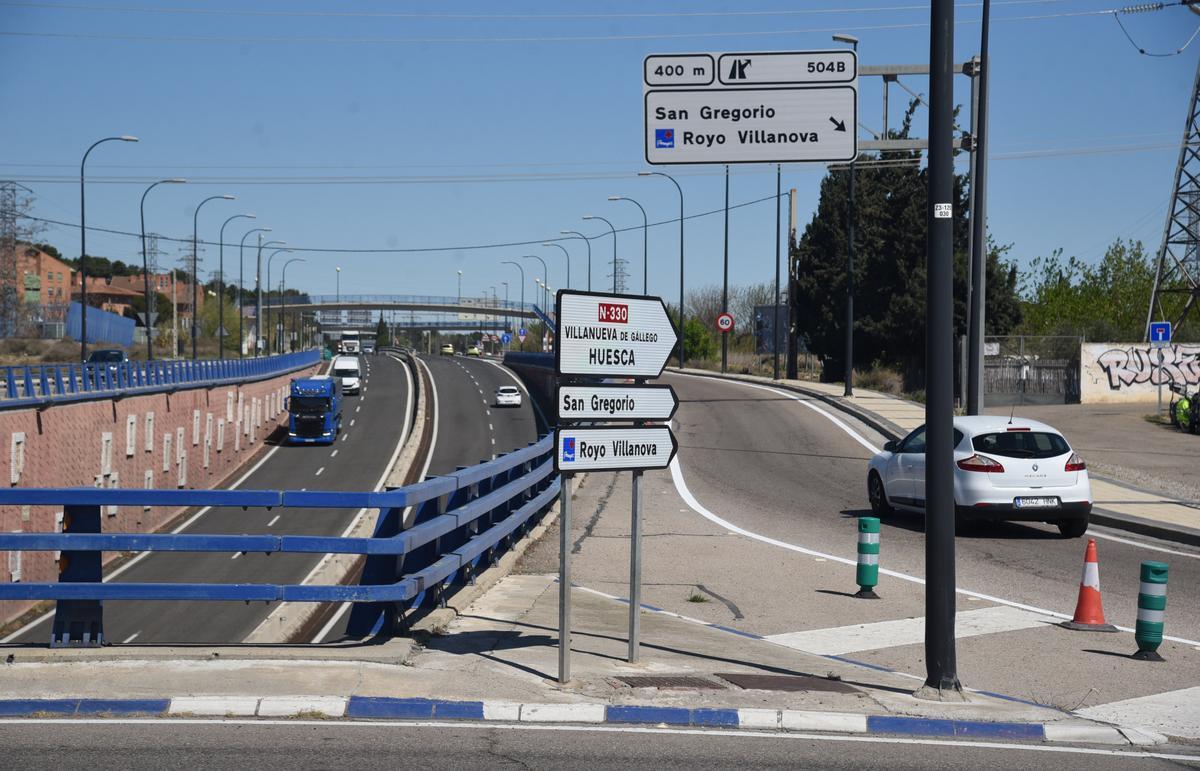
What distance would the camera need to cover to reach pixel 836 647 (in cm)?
1012

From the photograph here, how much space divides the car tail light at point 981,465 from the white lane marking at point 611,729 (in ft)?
31.8

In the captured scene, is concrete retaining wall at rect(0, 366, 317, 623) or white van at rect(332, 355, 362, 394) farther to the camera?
white van at rect(332, 355, 362, 394)

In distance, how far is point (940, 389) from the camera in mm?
8055

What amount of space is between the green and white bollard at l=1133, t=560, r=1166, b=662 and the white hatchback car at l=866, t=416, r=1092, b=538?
6558 millimetres

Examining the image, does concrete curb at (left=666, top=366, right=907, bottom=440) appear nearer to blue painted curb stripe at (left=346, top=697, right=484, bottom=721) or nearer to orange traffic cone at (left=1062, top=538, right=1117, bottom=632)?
orange traffic cone at (left=1062, top=538, right=1117, bottom=632)

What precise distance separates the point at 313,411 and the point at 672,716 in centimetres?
5725

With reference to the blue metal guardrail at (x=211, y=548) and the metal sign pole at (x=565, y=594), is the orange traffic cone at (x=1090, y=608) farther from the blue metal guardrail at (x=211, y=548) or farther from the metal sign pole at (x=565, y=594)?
the blue metal guardrail at (x=211, y=548)

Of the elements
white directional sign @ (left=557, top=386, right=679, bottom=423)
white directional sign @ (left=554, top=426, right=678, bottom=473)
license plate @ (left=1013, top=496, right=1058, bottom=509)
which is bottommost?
license plate @ (left=1013, top=496, right=1058, bottom=509)

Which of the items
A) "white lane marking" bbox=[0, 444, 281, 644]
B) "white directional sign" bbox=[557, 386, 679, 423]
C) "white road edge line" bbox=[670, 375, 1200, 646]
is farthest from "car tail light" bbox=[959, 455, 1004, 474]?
"white lane marking" bbox=[0, 444, 281, 644]

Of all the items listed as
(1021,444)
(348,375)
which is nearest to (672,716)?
(1021,444)

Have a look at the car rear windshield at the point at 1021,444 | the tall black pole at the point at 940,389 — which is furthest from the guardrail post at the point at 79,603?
the car rear windshield at the point at 1021,444

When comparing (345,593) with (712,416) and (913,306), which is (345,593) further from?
(913,306)

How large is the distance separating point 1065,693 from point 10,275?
9564 centimetres

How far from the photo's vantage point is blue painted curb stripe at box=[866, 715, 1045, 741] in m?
7.25
